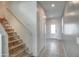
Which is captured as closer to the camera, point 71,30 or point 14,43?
point 71,30

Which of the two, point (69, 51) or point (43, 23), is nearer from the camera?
point (69, 51)

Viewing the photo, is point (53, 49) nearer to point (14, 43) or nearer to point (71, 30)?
point (71, 30)

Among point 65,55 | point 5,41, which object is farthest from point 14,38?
point 65,55

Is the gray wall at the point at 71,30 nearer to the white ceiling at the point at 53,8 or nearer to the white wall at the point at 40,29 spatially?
the white ceiling at the point at 53,8

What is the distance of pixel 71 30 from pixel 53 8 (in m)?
0.58

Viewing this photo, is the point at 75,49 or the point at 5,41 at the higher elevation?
the point at 5,41

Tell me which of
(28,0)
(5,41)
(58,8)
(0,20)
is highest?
(28,0)

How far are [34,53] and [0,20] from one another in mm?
982

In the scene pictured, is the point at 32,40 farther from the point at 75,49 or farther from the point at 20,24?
the point at 75,49

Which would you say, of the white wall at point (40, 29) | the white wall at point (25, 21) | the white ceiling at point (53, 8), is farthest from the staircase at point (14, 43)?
the white ceiling at point (53, 8)

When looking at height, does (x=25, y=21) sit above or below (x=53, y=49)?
above

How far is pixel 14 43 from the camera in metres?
2.58

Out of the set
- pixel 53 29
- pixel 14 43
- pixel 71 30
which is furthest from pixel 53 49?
pixel 14 43

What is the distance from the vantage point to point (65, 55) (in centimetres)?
246
